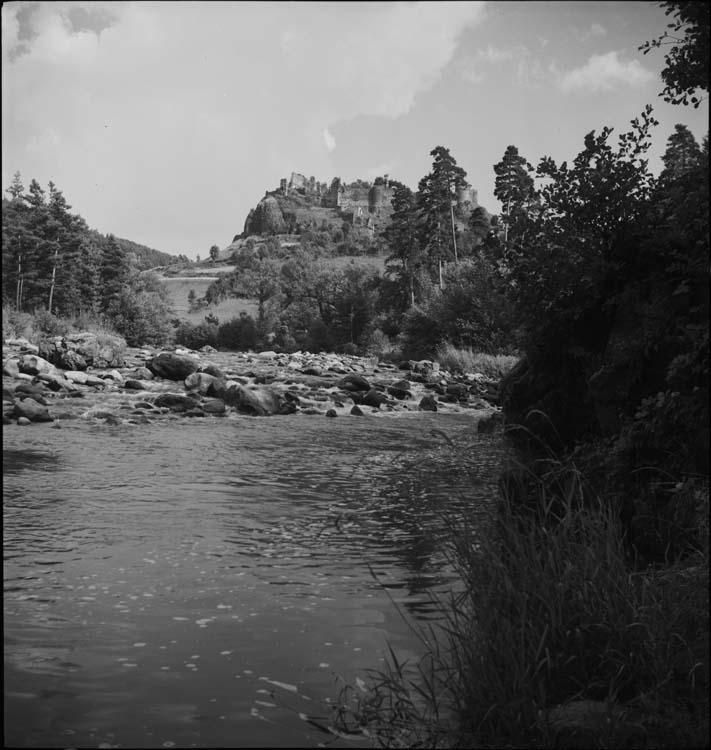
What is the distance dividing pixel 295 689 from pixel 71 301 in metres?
62.5

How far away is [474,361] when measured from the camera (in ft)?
122

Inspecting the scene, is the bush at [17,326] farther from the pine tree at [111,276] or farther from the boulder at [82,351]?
the pine tree at [111,276]

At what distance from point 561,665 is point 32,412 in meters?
17.4

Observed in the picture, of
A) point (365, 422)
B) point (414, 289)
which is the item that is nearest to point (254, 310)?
point (414, 289)

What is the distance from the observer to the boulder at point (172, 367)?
97.6ft

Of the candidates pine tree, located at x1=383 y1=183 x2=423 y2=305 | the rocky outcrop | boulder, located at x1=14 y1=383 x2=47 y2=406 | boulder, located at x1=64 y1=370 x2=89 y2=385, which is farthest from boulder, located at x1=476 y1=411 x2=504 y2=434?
pine tree, located at x1=383 y1=183 x2=423 y2=305

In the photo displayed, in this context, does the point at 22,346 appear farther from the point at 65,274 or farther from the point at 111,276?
the point at 111,276

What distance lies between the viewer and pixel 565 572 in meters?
3.90

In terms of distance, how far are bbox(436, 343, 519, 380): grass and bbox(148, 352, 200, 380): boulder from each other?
14.2 m

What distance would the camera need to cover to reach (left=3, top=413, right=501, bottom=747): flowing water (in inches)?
168

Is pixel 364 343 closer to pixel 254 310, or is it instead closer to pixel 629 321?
pixel 254 310

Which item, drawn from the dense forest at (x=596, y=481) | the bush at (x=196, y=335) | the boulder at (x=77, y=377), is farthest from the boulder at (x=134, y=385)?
the bush at (x=196, y=335)

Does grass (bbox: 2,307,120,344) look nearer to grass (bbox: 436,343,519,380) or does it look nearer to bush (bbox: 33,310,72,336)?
bush (bbox: 33,310,72,336)

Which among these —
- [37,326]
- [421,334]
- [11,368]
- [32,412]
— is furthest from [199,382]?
[37,326]
